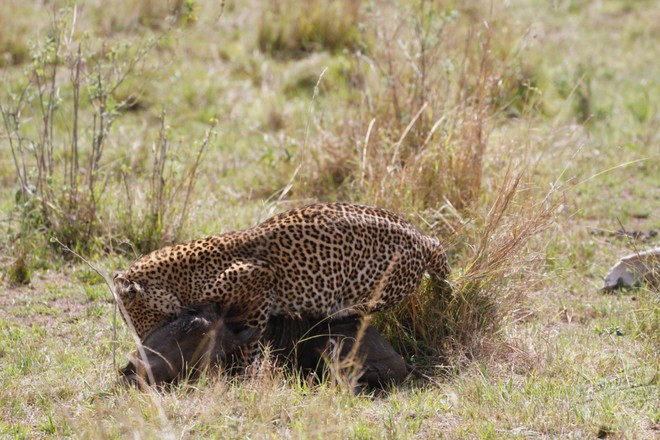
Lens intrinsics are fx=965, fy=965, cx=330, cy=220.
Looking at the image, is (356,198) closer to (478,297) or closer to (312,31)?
(478,297)

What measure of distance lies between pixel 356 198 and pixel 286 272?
1.99 metres

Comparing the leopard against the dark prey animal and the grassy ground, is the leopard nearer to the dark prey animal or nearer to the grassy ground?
the dark prey animal

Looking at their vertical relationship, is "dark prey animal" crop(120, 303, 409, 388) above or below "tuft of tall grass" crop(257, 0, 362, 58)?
below

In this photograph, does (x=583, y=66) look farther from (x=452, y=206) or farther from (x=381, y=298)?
(x=381, y=298)

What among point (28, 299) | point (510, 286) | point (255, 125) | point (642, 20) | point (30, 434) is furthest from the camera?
point (642, 20)

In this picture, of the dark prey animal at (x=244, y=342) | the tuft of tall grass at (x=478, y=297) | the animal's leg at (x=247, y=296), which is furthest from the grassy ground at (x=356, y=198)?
the animal's leg at (x=247, y=296)

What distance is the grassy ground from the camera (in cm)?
489

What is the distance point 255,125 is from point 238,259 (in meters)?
4.19

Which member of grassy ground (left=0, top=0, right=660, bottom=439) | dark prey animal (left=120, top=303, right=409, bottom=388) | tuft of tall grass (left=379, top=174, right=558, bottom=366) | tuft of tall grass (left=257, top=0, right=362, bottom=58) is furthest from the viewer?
tuft of tall grass (left=257, top=0, right=362, bottom=58)

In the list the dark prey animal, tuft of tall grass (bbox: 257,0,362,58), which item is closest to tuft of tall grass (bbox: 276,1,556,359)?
the dark prey animal

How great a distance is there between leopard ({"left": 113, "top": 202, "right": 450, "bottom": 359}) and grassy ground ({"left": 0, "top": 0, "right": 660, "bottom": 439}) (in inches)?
14.4

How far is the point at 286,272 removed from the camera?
554 centimetres

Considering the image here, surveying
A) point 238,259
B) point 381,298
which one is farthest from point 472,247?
point 238,259

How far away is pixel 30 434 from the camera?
4766 millimetres
